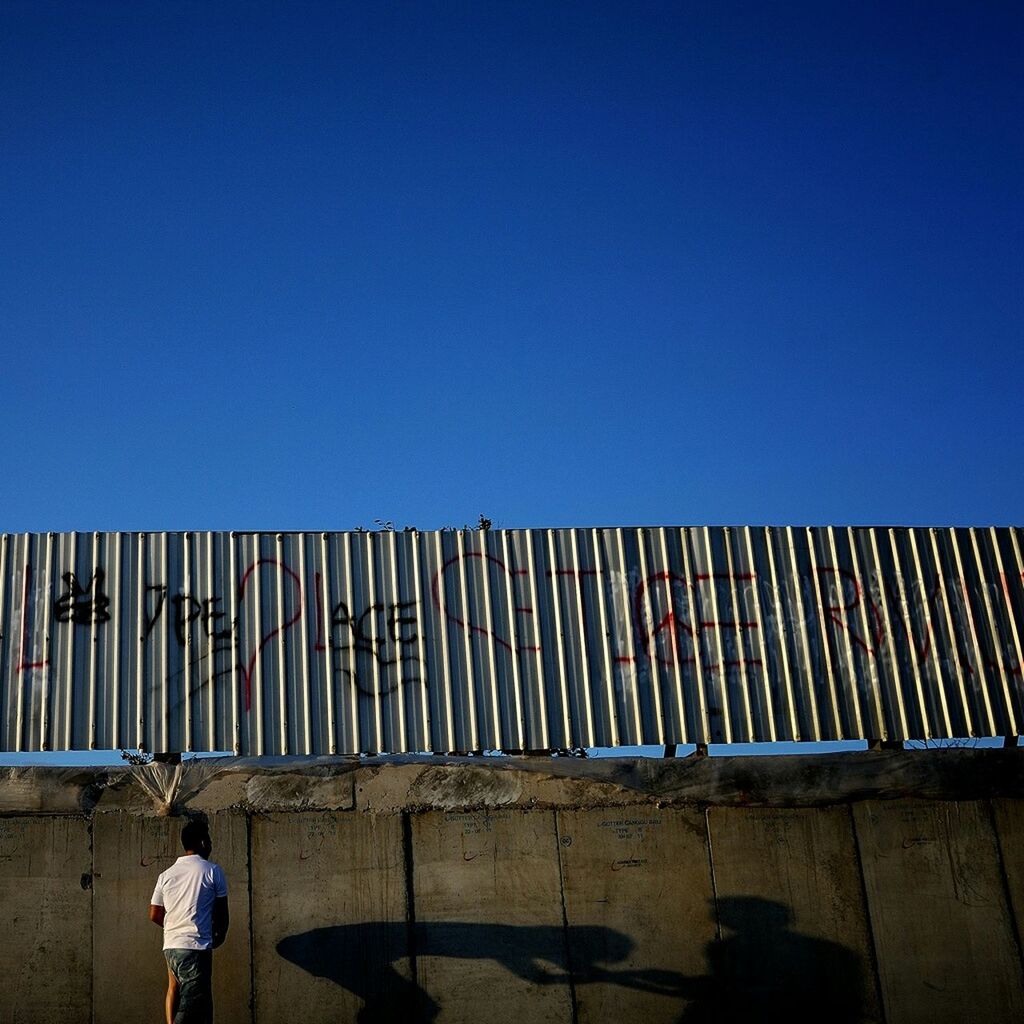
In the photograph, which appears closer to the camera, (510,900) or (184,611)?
(510,900)

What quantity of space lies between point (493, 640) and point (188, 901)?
364cm

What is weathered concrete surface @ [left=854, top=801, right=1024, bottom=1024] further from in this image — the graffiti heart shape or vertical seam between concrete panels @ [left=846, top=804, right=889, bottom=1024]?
the graffiti heart shape

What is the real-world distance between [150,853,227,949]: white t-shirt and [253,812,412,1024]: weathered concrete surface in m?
1.22

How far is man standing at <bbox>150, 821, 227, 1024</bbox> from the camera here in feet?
24.1

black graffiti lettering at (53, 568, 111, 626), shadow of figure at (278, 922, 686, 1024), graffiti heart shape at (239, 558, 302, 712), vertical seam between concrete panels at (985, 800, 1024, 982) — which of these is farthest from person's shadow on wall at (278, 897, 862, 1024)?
black graffiti lettering at (53, 568, 111, 626)

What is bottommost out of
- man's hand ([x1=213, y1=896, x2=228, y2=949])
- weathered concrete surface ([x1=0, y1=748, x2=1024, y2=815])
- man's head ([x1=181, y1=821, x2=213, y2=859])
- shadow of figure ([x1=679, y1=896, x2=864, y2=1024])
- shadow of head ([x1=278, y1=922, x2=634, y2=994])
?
shadow of figure ([x1=679, y1=896, x2=864, y2=1024])

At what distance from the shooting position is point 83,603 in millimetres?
9742

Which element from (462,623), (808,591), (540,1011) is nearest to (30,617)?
(462,623)

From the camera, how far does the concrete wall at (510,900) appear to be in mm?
8602

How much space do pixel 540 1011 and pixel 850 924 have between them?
110 inches

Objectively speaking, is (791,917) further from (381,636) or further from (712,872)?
(381,636)

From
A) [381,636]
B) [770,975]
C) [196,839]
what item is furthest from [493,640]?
[770,975]

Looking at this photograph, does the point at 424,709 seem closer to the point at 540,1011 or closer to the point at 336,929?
the point at 336,929

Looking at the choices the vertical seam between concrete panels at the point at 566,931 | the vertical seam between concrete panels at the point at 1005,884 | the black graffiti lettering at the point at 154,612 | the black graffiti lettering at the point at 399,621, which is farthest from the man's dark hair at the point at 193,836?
the vertical seam between concrete panels at the point at 1005,884
